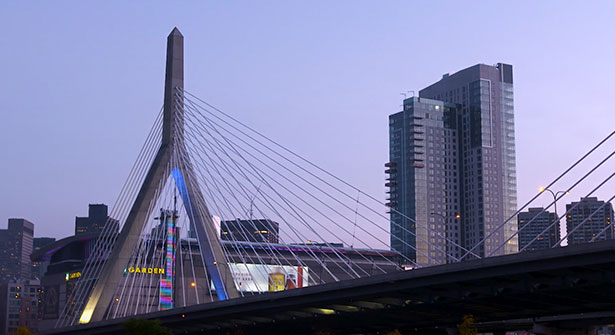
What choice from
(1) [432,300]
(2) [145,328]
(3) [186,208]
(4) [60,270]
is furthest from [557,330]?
(4) [60,270]

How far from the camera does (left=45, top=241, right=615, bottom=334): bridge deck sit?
47375mm

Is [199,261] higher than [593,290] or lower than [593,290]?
higher

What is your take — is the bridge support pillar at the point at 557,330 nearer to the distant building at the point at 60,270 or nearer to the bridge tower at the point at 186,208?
the bridge tower at the point at 186,208

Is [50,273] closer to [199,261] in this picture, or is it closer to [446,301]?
[199,261]

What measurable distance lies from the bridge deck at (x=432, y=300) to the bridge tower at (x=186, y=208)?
2825 mm

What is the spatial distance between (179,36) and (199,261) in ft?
232

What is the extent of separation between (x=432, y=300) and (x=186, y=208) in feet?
65.3

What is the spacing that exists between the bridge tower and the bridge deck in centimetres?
282

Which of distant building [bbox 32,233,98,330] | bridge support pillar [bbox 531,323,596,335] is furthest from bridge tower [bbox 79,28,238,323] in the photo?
distant building [bbox 32,233,98,330]

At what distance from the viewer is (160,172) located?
70.8 metres

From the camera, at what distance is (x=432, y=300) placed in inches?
2288

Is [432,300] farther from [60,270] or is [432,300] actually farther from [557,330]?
[60,270]

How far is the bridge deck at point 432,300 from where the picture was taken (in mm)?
47375

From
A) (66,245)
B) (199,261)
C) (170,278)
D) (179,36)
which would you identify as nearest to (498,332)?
(179,36)
